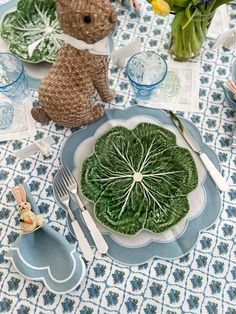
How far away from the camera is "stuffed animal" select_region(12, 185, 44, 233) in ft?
2.64

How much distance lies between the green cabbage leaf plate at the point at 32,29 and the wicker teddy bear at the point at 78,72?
17 cm

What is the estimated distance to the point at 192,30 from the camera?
94 centimetres

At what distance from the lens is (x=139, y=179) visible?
0.88 m

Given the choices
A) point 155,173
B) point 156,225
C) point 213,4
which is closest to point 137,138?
point 155,173

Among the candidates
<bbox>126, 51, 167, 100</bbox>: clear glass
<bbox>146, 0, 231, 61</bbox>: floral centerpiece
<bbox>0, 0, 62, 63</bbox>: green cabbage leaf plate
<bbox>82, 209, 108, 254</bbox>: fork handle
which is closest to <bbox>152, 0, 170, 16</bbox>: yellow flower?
<bbox>146, 0, 231, 61</bbox>: floral centerpiece

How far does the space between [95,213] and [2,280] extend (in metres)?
0.22

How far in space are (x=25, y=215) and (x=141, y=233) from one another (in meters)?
0.22

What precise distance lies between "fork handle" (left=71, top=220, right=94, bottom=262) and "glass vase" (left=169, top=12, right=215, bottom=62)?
46 cm

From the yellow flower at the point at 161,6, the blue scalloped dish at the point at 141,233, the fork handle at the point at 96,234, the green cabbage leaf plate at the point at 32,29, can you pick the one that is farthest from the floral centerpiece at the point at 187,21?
the fork handle at the point at 96,234

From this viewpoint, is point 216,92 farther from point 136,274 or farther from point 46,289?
point 46,289

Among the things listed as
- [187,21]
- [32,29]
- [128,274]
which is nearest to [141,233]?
[128,274]

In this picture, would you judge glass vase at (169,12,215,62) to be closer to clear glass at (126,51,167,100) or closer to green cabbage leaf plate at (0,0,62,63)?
clear glass at (126,51,167,100)

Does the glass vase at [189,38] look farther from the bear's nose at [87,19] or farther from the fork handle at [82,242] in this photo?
the fork handle at [82,242]

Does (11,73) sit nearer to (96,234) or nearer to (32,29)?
(32,29)
